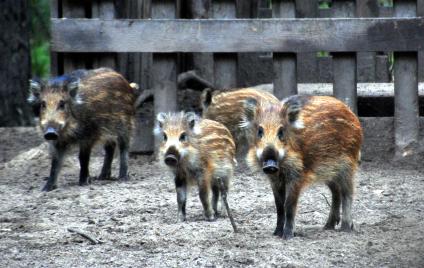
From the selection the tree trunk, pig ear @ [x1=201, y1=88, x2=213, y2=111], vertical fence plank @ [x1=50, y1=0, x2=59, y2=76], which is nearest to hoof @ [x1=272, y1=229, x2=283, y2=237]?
pig ear @ [x1=201, y1=88, x2=213, y2=111]

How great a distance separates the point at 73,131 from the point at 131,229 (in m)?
2.27

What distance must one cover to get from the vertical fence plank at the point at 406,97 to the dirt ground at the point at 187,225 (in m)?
0.32

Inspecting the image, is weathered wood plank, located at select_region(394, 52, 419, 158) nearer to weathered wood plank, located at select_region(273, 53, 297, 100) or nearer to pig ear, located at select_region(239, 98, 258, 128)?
weathered wood plank, located at select_region(273, 53, 297, 100)

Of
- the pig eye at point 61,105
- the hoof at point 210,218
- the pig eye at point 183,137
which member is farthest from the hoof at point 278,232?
the pig eye at point 61,105

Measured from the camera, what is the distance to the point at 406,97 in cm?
927

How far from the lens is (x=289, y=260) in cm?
580

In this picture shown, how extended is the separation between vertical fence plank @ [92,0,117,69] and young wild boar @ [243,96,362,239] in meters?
3.25

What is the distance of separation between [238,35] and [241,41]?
59 millimetres

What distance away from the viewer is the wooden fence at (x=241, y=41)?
927cm

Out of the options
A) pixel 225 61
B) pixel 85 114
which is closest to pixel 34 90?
pixel 85 114

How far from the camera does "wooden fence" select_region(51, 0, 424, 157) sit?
9266 mm

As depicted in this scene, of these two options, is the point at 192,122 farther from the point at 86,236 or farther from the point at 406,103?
the point at 406,103

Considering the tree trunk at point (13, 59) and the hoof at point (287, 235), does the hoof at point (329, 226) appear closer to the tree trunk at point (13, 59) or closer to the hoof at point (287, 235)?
Result: the hoof at point (287, 235)

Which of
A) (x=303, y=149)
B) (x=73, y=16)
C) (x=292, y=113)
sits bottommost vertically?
(x=303, y=149)
